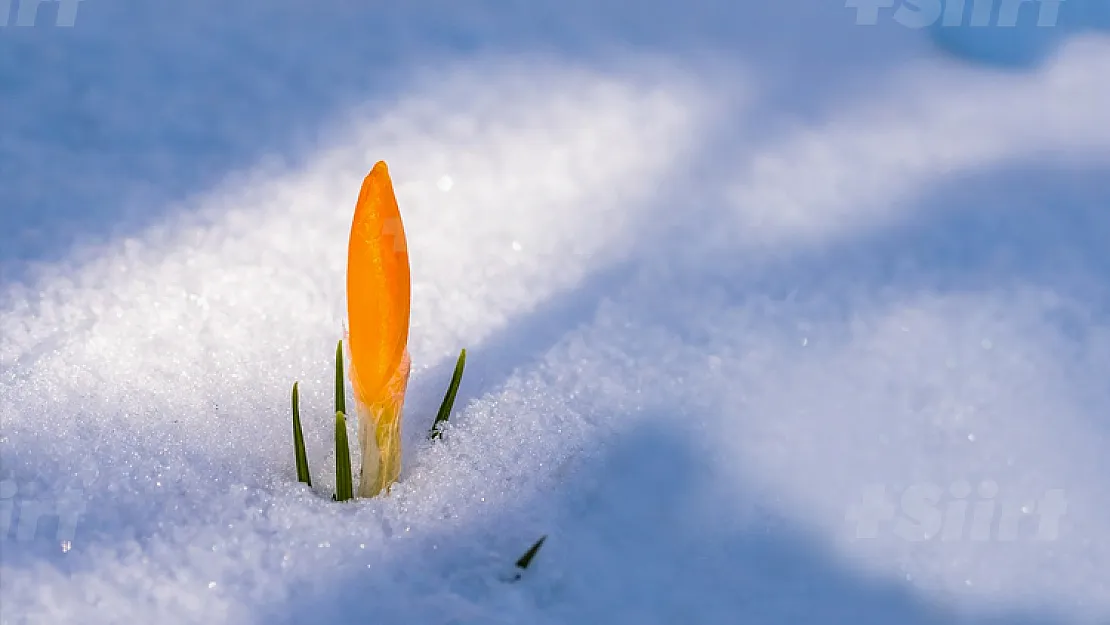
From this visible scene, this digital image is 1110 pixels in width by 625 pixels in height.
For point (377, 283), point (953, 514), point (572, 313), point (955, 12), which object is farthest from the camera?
point (955, 12)

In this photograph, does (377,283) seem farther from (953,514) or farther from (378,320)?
(953,514)

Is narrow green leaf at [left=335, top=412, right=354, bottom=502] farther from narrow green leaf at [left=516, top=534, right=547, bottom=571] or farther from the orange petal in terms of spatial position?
narrow green leaf at [left=516, top=534, right=547, bottom=571]

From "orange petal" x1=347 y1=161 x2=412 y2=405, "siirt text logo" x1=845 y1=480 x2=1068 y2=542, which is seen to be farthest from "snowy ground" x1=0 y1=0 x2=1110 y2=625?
"orange petal" x1=347 y1=161 x2=412 y2=405

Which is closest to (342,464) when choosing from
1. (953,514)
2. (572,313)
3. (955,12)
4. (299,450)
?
(299,450)

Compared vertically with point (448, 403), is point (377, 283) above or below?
above

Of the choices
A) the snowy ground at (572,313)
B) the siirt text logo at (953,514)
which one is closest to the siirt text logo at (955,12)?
the snowy ground at (572,313)

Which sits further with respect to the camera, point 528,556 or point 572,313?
point 572,313
